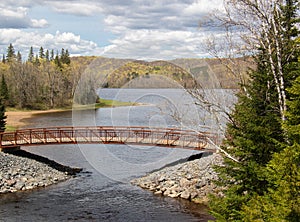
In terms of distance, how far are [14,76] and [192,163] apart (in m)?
70.1

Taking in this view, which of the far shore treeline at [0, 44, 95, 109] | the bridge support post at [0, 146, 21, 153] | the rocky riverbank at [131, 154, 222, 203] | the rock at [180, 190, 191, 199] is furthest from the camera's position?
the far shore treeline at [0, 44, 95, 109]

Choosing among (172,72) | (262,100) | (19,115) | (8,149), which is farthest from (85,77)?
(19,115)

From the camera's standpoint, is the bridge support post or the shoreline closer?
the shoreline

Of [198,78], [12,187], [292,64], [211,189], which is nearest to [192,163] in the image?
[211,189]

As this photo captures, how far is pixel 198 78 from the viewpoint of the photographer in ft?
50.1

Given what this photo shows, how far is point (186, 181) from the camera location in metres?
27.1

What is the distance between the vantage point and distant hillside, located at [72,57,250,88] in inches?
598

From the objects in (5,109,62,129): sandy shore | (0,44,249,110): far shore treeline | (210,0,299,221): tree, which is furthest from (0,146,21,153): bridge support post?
(5,109,62,129): sandy shore

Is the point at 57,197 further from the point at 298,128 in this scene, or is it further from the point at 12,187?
the point at 298,128

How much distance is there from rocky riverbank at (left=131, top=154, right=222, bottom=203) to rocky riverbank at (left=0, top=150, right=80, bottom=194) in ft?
21.0

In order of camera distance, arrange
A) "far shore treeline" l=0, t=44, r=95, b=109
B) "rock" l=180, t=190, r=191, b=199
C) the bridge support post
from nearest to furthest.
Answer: "rock" l=180, t=190, r=191, b=199 → the bridge support post → "far shore treeline" l=0, t=44, r=95, b=109

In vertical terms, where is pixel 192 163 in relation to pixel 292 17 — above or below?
below

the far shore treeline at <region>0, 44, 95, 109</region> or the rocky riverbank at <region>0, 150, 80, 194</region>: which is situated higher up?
the far shore treeline at <region>0, 44, 95, 109</region>

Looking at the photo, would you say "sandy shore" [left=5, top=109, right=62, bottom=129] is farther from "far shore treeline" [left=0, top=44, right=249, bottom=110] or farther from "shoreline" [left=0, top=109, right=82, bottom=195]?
"shoreline" [left=0, top=109, right=82, bottom=195]
